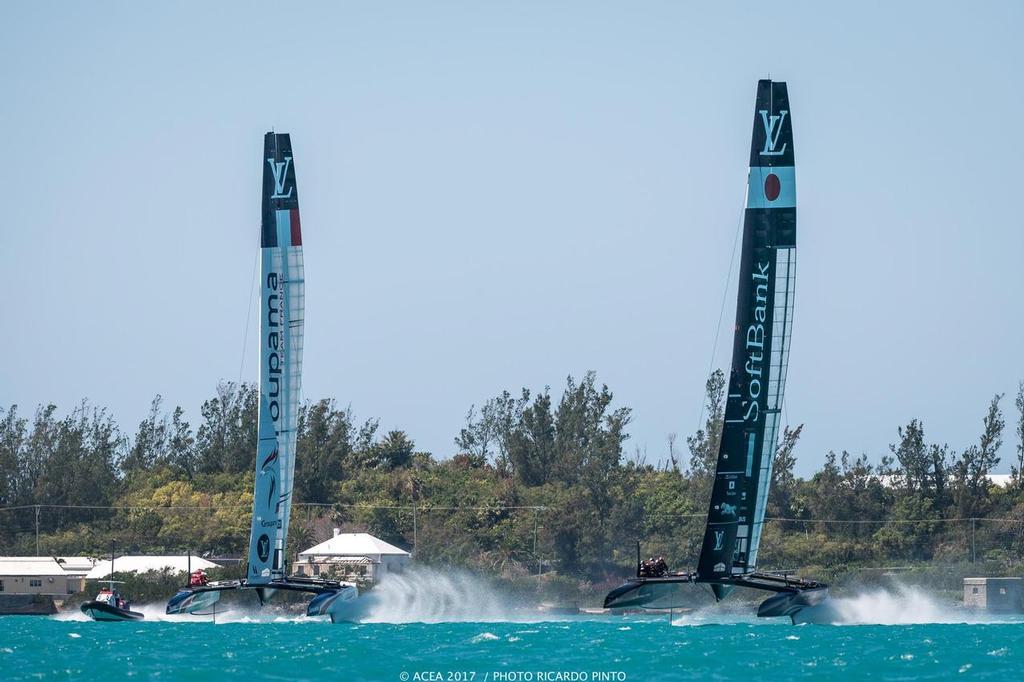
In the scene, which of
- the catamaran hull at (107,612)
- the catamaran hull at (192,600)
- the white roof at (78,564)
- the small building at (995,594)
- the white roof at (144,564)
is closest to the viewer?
the catamaran hull at (192,600)

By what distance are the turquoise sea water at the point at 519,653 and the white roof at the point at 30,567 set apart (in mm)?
26409

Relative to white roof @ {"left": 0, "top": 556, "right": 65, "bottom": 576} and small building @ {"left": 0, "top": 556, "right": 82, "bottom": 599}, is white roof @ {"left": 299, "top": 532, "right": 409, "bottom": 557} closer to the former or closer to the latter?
small building @ {"left": 0, "top": 556, "right": 82, "bottom": 599}

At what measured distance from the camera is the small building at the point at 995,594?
75.4 meters

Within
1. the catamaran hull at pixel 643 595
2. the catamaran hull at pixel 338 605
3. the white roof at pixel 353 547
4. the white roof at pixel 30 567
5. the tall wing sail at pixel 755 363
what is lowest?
the catamaran hull at pixel 338 605

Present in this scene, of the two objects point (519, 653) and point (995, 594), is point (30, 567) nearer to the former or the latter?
point (995, 594)

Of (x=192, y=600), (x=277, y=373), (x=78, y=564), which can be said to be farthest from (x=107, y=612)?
(x=78, y=564)

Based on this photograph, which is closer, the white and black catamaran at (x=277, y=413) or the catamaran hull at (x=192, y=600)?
the white and black catamaran at (x=277, y=413)

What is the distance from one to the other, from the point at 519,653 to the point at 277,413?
14.8 meters

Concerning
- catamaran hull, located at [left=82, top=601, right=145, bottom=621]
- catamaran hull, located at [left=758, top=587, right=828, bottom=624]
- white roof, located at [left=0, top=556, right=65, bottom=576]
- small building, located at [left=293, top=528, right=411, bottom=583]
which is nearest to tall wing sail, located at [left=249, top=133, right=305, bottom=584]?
catamaran hull, located at [left=82, top=601, right=145, bottom=621]

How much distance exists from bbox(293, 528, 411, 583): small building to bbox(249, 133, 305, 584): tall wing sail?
28.2 metres

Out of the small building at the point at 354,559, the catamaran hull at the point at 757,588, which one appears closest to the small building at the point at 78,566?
the small building at the point at 354,559

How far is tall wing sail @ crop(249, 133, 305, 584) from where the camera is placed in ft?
168

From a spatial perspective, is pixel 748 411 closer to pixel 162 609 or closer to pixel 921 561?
pixel 162 609

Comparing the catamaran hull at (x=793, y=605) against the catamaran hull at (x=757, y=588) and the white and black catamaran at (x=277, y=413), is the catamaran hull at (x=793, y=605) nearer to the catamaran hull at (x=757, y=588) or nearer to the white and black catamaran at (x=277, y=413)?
the catamaran hull at (x=757, y=588)
